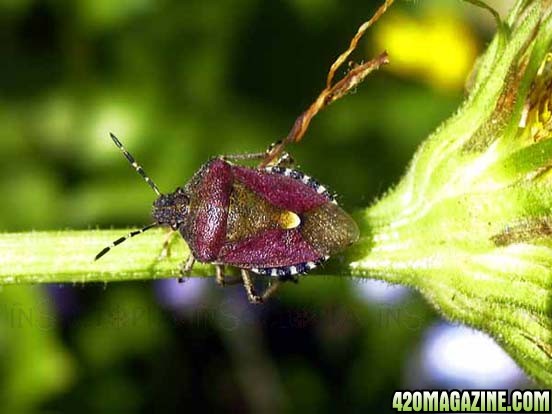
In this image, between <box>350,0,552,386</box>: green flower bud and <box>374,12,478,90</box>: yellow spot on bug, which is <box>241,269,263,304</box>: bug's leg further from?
<box>374,12,478,90</box>: yellow spot on bug

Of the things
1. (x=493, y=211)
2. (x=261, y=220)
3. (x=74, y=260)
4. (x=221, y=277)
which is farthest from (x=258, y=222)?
(x=493, y=211)

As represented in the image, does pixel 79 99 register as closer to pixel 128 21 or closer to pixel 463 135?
pixel 128 21

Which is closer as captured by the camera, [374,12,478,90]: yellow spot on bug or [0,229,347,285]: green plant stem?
[0,229,347,285]: green plant stem

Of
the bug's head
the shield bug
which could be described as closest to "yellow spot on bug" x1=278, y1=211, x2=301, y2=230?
the shield bug

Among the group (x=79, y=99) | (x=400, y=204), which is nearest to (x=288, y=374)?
(x=79, y=99)

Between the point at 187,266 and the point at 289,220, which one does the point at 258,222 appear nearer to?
the point at 289,220

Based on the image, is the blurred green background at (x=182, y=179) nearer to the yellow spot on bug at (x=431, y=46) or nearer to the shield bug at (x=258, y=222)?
the yellow spot on bug at (x=431, y=46)

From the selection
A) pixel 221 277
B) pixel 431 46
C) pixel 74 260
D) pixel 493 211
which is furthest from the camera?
pixel 431 46
